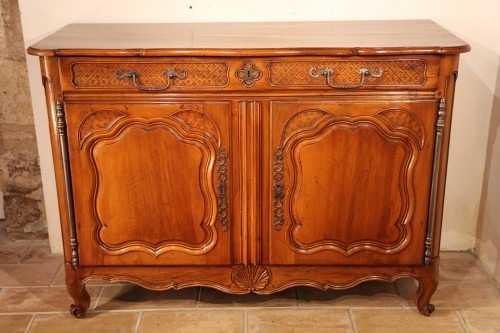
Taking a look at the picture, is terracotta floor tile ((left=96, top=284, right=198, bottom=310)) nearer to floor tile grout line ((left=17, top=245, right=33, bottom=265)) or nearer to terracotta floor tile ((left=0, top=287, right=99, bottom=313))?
terracotta floor tile ((left=0, top=287, right=99, bottom=313))

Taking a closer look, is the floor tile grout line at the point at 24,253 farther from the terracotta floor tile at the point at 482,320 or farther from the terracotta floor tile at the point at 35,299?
the terracotta floor tile at the point at 482,320

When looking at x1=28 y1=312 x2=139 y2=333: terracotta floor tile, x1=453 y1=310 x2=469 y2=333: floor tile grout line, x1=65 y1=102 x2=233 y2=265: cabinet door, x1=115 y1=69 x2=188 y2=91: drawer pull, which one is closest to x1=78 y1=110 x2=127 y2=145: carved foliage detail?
x1=65 y1=102 x2=233 y2=265: cabinet door

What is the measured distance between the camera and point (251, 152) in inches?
80.2

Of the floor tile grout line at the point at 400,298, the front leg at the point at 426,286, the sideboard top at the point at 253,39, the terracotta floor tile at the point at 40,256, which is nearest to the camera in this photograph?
the sideboard top at the point at 253,39

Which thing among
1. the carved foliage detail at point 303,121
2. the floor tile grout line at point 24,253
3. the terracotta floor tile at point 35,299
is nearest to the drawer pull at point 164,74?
the carved foliage detail at point 303,121

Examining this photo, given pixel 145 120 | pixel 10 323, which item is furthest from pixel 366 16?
pixel 10 323

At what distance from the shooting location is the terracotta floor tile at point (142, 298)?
7.81 ft

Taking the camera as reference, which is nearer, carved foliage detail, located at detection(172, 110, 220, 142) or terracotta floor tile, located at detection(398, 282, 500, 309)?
carved foliage detail, located at detection(172, 110, 220, 142)

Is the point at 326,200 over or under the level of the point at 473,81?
under

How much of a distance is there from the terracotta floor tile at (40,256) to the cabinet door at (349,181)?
45.8 inches

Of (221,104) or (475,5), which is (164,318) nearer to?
(221,104)

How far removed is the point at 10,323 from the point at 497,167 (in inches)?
83.8

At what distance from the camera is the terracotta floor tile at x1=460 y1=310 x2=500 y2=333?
222 cm

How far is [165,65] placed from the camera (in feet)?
6.31
